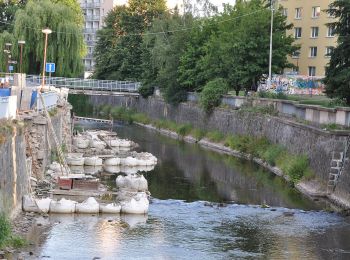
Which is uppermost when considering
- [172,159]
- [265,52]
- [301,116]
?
[265,52]

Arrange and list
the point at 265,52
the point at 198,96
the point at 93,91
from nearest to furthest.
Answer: the point at 265,52 < the point at 198,96 < the point at 93,91

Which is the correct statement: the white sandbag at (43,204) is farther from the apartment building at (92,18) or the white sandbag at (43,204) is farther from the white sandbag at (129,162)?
the apartment building at (92,18)

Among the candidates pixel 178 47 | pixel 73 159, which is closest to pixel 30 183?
pixel 73 159

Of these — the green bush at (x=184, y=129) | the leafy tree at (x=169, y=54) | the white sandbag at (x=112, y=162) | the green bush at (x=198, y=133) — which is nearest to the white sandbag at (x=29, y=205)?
the white sandbag at (x=112, y=162)

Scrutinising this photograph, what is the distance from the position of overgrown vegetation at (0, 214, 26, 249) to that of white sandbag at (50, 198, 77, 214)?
493cm

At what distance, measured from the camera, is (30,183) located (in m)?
31.7

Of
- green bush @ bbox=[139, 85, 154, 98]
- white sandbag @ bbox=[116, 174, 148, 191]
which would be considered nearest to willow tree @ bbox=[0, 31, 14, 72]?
green bush @ bbox=[139, 85, 154, 98]

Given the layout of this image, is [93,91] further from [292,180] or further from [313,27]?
[292,180]

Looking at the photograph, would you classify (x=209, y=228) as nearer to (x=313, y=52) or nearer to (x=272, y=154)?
(x=272, y=154)

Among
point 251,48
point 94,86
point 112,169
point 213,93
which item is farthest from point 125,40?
point 112,169

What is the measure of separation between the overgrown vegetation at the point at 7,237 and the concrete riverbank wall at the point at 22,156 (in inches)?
38.2

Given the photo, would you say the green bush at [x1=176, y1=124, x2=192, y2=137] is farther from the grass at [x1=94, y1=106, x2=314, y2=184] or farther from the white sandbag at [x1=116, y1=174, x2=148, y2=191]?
the white sandbag at [x1=116, y1=174, x2=148, y2=191]

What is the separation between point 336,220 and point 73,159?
61.4ft

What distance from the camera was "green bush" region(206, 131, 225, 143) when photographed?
6059cm
